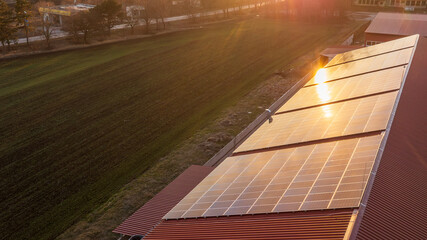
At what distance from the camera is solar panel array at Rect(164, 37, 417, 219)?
54.7ft

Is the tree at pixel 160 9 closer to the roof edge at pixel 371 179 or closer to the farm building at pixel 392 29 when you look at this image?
the farm building at pixel 392 29

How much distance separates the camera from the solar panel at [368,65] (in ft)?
113

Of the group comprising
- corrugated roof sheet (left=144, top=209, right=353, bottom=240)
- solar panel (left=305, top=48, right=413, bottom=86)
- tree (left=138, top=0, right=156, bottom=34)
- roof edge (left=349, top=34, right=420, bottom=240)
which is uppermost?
tree (left=138, top=0, right=156, bottom=34)

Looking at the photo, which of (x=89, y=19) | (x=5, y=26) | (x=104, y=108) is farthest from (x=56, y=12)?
(x=104, y=108)

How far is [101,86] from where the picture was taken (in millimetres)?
50438

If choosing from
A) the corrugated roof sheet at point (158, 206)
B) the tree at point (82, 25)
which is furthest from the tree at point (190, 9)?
the corrugated roof sheet at point (158, 206)

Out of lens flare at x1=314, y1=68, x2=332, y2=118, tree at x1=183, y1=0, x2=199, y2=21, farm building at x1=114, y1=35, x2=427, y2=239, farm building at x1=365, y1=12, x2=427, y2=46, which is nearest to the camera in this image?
farm building at x1=114, y1=35, x2=427, y2=239

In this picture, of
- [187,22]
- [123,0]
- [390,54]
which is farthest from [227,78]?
[123,0]

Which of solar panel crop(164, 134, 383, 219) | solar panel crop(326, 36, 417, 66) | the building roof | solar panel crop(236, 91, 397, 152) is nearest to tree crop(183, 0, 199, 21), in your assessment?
the building roof

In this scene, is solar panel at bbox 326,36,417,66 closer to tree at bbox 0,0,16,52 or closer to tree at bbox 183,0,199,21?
tree at bbox 0,0,16,52

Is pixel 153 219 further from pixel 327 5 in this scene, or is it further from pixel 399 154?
pixel 327 5

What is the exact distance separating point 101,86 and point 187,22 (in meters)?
50.4

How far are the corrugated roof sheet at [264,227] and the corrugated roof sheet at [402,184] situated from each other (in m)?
0.90

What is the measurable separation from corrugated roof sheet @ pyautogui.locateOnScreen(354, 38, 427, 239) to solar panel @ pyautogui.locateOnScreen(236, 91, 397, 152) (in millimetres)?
1049
